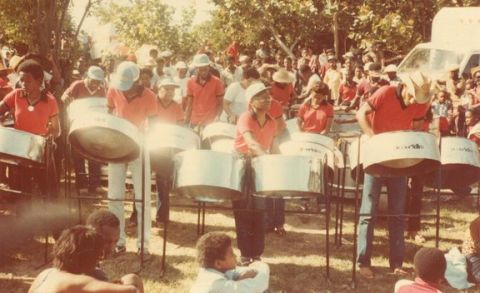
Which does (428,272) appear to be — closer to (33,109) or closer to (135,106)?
(135,106)

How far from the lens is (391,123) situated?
4156mm

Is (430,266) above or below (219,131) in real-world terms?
below

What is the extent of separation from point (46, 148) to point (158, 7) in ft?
42.7

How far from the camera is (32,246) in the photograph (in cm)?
476

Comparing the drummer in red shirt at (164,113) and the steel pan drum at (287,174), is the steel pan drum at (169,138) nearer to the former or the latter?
the steel pan drum at (287,174)

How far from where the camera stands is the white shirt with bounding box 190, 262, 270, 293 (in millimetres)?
2803

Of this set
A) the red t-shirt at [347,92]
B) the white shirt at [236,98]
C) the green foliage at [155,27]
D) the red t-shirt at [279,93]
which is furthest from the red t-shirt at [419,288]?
the green foliage at [155,27]

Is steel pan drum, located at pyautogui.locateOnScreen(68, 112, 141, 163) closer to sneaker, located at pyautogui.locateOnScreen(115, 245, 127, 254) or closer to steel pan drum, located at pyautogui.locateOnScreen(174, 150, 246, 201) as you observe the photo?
steel pan drum, located at pyautogui.locateOnScreen(174, 150, 246, 201)

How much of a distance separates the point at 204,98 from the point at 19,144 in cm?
250

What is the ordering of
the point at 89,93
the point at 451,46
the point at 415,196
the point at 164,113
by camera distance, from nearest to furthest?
the point at 415,196 → the point at 164,113 → the point at 89,93 → the point at 451,46

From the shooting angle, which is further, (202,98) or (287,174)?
(202,98)

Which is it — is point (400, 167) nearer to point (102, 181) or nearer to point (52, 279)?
point (52, 279)

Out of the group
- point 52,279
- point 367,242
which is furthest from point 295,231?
point 52,279

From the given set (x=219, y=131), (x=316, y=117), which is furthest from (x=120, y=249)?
(x=316, y=117)
